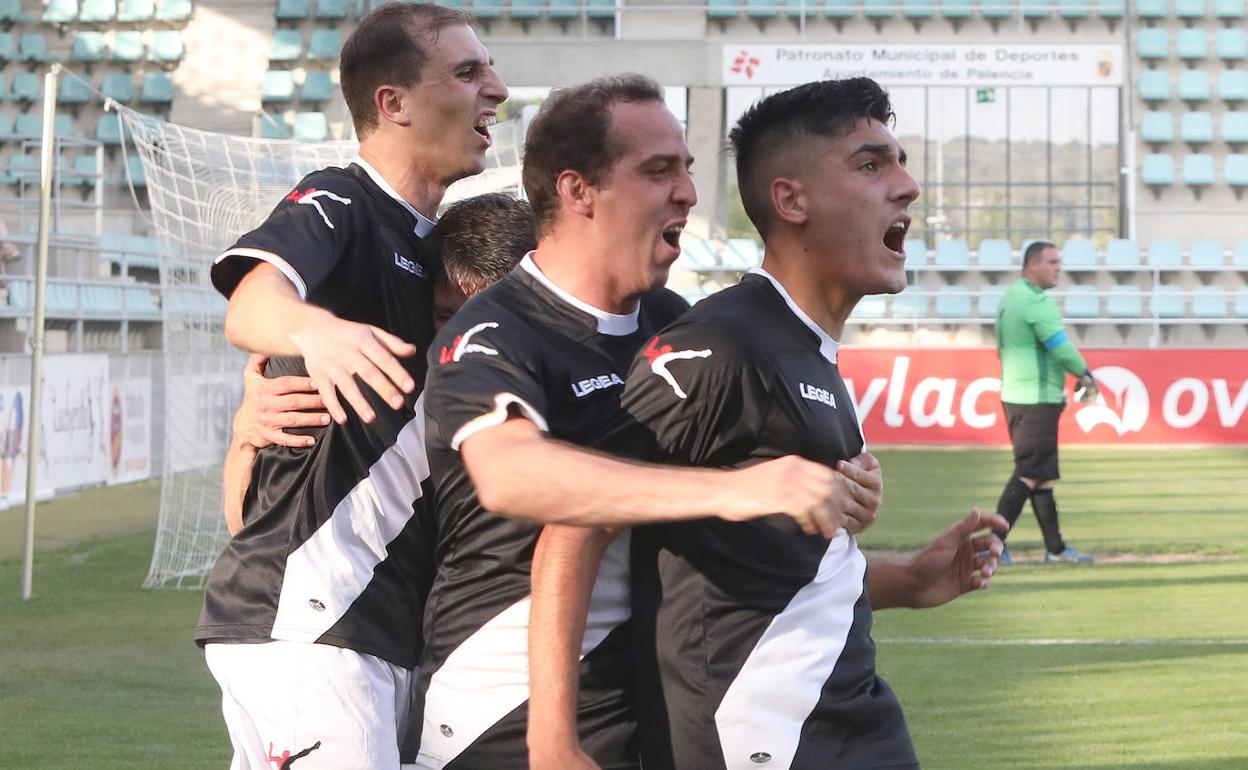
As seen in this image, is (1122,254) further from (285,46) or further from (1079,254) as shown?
(285,46)

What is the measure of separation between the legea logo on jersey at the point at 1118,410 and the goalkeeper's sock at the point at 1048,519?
1197 centimetres

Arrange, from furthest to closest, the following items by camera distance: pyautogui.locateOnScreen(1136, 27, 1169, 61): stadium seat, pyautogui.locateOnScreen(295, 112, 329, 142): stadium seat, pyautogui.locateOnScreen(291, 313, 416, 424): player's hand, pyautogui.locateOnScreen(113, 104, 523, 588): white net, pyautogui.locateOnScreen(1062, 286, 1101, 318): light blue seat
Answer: pyautogui.locateOnScreen(1136, 27, 1169, 61): stadium seat, pyautogui.locateOnScreen(295, 112, 329, 142): stadium seat, pyautogui.locateOnScreen(1062, 286, 1101, 318): light blue seat, pyautogui.locateOnScreen(113, 104, 523, 588): white net, pyautogui.locateOnScreen(291, 313, 416, 424): player's hand

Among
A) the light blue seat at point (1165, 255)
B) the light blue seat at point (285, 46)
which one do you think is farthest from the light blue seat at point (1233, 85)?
the light blue seat at point (285, 46)

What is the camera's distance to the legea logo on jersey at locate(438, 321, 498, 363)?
9.01ft

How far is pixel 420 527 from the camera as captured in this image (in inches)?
133

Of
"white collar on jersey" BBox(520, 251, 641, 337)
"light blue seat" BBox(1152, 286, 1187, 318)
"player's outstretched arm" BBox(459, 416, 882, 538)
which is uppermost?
"light blue seat" BBox(1152, 286, 1187, 318)

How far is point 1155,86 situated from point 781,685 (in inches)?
1302

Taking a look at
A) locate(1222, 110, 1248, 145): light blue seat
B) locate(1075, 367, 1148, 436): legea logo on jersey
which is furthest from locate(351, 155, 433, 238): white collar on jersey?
locate(1222, 110, 1248, 145): light blue seat

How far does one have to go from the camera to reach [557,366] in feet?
9.37

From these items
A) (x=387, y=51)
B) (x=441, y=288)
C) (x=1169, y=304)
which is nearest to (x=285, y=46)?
(x=1169, y=304)

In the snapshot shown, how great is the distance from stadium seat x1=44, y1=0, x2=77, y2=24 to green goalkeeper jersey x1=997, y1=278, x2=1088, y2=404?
2614cm

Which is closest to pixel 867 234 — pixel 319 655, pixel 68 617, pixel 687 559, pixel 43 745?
pixel 687 559

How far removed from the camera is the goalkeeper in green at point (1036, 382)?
12.3 m

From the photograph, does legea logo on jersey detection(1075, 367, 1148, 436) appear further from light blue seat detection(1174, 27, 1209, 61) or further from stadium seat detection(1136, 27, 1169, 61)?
light blue seat detection(1174, 27, 1209, 61)
